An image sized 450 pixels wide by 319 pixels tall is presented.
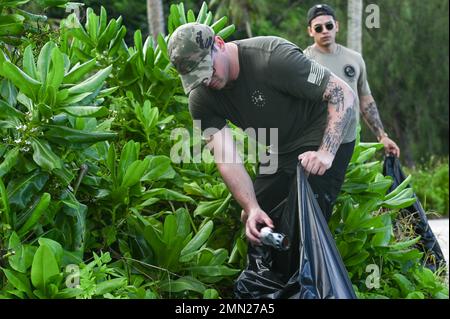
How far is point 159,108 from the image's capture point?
5797mm

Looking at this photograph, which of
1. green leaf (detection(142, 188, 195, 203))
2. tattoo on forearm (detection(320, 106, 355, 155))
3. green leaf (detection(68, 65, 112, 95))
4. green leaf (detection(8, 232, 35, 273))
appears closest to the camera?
green leaf (detection(8, 232, 35, 273))

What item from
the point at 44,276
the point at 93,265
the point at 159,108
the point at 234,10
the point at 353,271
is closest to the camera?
the point at 44,276

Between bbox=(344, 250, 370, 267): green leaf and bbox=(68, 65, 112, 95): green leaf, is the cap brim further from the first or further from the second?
bbox=(344, 250, 370, 267): green leaf

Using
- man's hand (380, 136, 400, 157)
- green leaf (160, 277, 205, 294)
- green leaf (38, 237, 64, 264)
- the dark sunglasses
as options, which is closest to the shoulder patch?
the dark sunglasses

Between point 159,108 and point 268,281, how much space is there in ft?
5.22

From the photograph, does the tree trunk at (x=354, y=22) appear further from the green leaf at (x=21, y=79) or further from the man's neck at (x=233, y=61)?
the green leaf at (x=21, y=79)

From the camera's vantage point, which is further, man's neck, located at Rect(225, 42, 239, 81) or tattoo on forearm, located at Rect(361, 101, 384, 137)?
tattoo on forearm, located at Rect(361, 101, 384, 137)

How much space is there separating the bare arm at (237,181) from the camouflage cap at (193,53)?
15.6 inches

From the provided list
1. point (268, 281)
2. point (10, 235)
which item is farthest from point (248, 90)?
point (10, 235)

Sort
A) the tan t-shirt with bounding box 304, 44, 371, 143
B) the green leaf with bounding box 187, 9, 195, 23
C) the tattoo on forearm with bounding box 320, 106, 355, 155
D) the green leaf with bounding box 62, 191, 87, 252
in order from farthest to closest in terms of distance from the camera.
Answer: the tan t-shirt with bounding box 304, 44, 371, 143 → the green leaf with bounding box 187, 9, 195, 23 → the tattoo on forearm with bounding box 320, 106, 355, 155 → the green leaf with bounding box 62, 191, 87, 252

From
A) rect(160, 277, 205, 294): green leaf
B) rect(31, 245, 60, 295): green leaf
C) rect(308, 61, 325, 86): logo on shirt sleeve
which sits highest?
rect(308, 61, 325, 86): logo on shirt sleeve

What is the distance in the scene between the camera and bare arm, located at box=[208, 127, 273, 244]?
14.3 feet

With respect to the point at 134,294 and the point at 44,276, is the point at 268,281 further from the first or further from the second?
the point at 44,276
